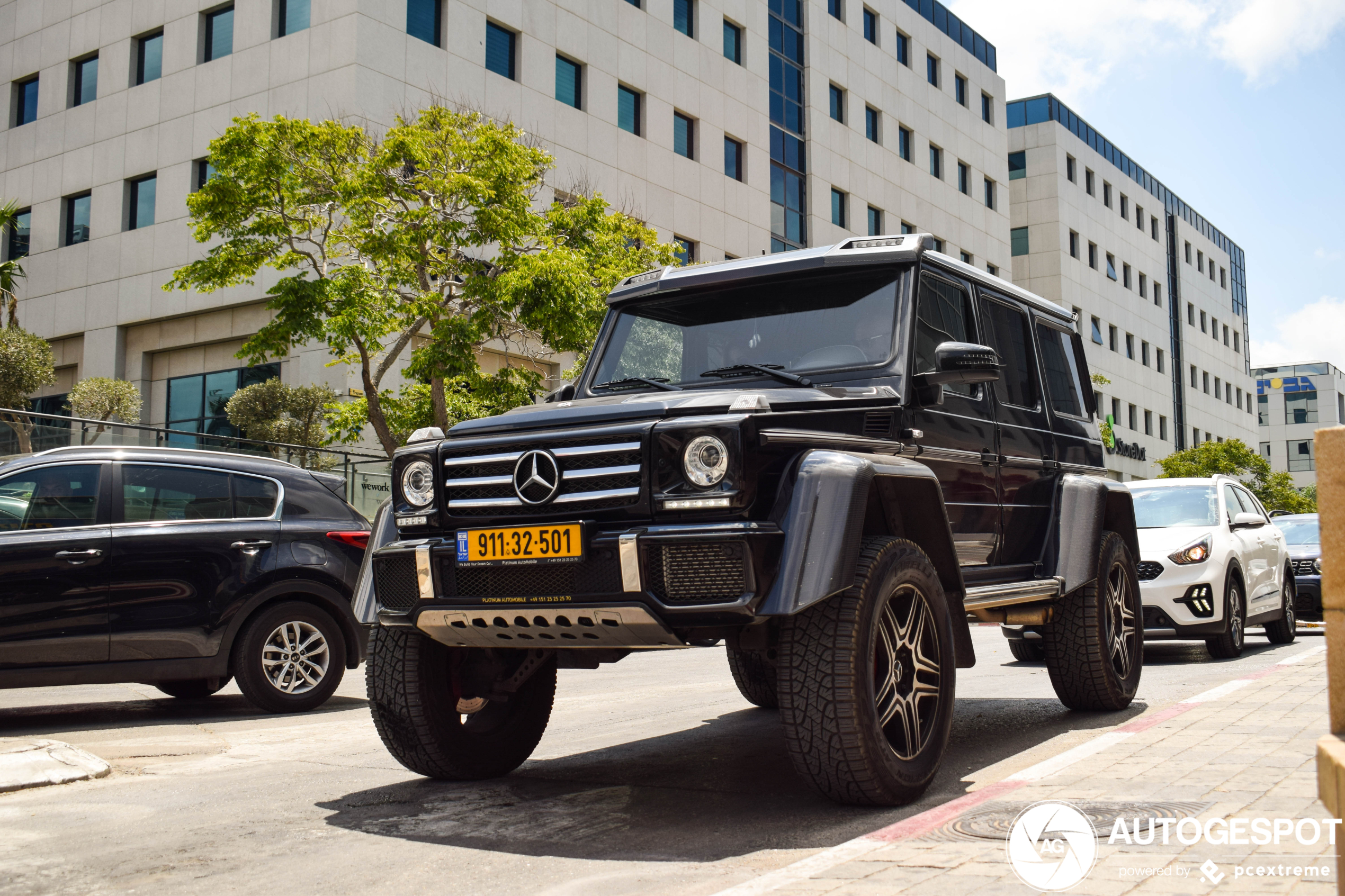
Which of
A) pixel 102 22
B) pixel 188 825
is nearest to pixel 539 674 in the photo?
pixel 188 825

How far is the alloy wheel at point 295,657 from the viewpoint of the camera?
8.30 metres

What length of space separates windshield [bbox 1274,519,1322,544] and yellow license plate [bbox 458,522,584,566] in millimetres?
14512

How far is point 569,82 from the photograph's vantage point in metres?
31.3

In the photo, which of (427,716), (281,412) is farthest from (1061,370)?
(281,412)

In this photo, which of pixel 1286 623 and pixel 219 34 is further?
pixel 219 34

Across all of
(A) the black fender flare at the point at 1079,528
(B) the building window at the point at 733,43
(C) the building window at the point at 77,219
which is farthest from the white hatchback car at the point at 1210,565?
(B) the building window at the point at 733,43

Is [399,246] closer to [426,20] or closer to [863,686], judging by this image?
[426,20]

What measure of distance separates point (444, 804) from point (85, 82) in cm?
3230

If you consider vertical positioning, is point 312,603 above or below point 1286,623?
above

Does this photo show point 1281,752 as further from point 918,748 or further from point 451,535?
point 451,535

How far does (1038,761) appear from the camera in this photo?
5645 millimetres

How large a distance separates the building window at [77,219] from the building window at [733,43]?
60.5 ft

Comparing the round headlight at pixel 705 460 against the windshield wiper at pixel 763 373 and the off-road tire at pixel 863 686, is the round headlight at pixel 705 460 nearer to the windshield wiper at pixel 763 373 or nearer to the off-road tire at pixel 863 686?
the off-road tire at pixel 863 686

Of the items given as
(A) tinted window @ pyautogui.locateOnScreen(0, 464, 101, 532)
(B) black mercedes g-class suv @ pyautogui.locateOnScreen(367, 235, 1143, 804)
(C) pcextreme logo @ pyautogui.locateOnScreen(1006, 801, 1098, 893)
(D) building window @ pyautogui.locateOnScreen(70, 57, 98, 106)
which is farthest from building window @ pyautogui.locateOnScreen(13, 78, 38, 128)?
(C) pcextreme logo @ pyautogui.locateOnScreen(1006, 801, 1098, 893)
